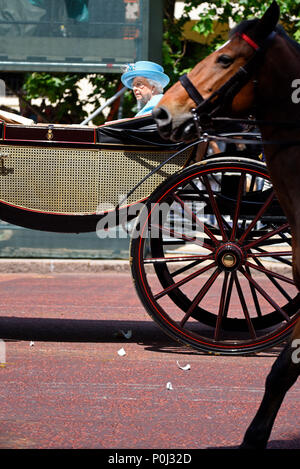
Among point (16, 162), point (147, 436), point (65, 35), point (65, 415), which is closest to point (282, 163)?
point (147, 436)

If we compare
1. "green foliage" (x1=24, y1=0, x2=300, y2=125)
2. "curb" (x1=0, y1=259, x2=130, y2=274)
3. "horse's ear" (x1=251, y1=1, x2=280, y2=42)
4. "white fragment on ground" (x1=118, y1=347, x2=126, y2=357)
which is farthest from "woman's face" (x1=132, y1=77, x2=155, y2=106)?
"green foliage" (x1=24, y1=0, x2=300, y2=125)

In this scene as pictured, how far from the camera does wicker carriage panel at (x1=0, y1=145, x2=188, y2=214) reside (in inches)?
233

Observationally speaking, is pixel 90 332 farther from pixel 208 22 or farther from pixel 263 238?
pixel 208 22

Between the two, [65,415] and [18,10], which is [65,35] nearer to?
[18,10]

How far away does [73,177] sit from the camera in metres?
5.95

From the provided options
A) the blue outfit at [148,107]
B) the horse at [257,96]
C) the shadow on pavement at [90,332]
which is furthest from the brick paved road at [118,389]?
the blue outfit at [148,107]

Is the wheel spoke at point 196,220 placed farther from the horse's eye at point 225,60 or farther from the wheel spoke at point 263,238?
the horse's eye at point 225,60

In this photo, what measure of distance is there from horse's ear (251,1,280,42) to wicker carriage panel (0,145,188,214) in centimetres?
224

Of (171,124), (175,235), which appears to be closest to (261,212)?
(175,235)

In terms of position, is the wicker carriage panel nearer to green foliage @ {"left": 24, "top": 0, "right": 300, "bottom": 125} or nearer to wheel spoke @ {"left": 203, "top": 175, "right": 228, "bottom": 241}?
wheel spoke @ {"left": 203, "top": 175, "right": 228, "bottom": 241}

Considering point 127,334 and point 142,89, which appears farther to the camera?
point 142,89

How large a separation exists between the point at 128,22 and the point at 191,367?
25.0 feet

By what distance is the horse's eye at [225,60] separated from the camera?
3736mm

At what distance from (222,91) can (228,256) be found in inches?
76.3
